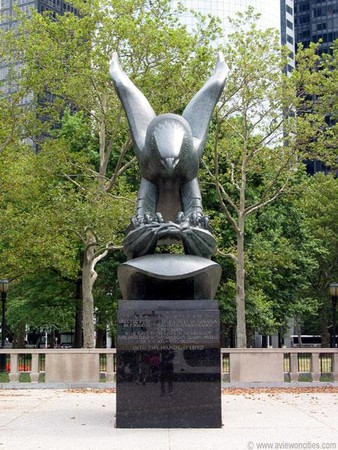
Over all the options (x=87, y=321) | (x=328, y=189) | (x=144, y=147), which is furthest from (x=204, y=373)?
(x=328, y=189)

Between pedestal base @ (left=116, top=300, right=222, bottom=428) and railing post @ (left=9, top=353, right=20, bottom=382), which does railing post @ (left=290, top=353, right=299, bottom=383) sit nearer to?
railing post @ (left=9, top=353, right=20, bottom=382)

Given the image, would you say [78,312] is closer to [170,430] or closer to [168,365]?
[168,365]

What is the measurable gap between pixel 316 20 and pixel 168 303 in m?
108

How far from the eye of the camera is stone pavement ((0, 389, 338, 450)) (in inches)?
354

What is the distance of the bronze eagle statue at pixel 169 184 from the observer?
38.1 feet

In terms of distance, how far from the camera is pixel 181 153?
1198 centimetres

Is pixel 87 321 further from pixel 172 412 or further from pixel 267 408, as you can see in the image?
pixel 172 412

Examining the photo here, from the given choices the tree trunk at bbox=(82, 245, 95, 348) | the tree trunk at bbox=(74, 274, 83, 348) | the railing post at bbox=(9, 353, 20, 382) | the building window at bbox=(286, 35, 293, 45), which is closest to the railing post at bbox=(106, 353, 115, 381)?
the railing post at bbox=(9, 353, 20, 382)

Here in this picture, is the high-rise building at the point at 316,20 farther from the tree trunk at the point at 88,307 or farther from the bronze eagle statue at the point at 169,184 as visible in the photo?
the bronze eagle statue at the point at 169,184

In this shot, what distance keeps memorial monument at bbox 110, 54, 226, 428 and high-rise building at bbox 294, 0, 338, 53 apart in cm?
9981

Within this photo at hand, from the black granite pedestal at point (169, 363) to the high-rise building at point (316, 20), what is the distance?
10162cm

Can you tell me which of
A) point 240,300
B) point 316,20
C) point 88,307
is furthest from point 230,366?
point 316,20

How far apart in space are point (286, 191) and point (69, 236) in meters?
8.72

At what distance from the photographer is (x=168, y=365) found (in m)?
10.7
